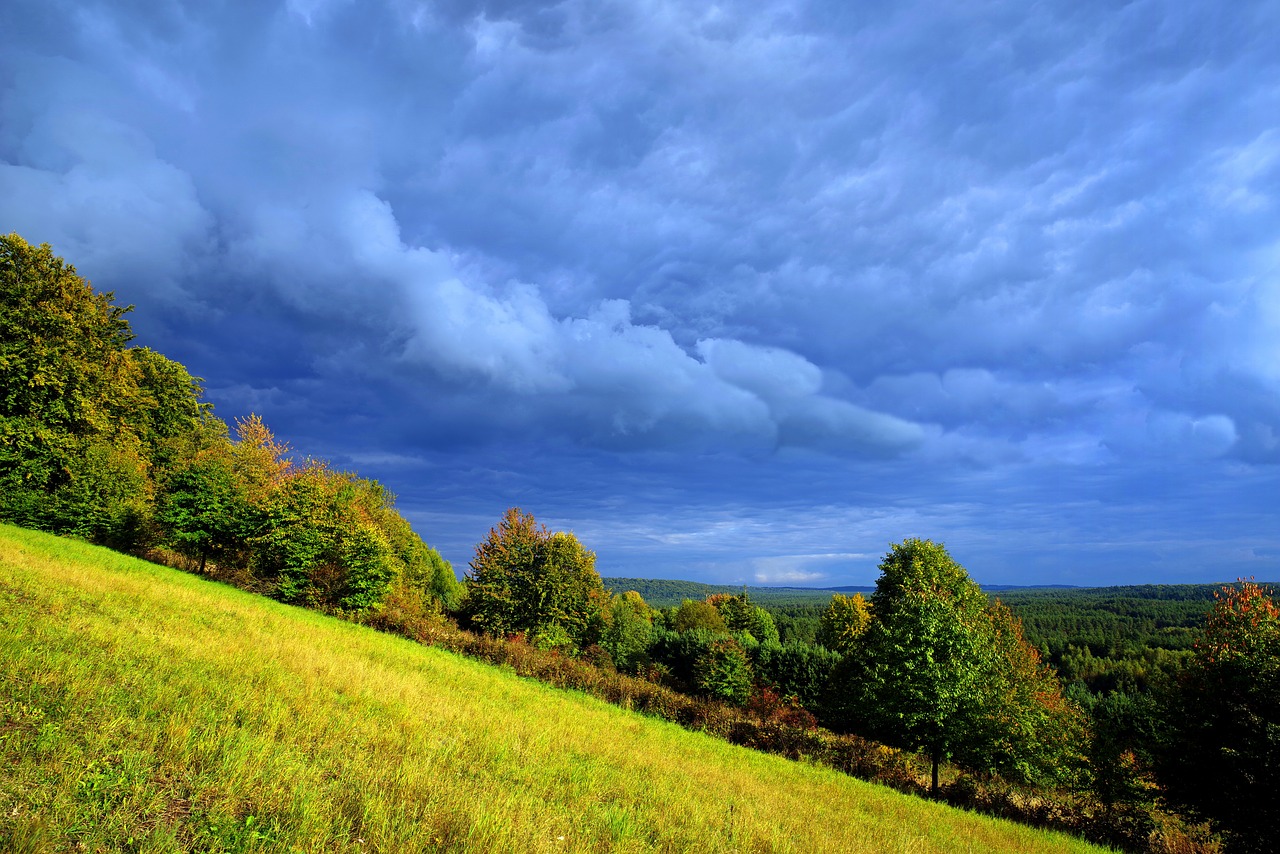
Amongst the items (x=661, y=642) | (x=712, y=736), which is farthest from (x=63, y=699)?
(x=661, y=642)

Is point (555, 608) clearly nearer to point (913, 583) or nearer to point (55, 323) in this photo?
point (913, 583)

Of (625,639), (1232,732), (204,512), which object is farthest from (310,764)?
(625,639)

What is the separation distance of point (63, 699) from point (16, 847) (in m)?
3.61

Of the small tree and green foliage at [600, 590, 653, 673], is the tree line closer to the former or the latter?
green foliage at [600, 590, 653, 673]

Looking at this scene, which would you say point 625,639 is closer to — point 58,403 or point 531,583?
point 531,583

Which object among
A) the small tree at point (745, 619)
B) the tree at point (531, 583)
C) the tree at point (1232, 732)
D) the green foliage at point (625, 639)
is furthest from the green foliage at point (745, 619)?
the tree at point (1232, 732)

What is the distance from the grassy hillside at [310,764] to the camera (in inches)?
192

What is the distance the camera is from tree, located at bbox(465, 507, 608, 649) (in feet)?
141

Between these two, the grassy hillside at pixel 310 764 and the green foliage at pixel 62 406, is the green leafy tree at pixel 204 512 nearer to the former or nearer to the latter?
the green foliage at pixel 62 406

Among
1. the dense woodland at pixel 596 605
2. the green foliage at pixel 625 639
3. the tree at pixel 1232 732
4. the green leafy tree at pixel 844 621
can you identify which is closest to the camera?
the tree at pixel 1232 732

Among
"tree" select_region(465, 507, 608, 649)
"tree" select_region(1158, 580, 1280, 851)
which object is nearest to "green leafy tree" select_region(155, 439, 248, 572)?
"tree" select_region(465, 507, 608, 649)

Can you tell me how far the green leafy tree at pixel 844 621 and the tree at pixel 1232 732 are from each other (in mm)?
35141

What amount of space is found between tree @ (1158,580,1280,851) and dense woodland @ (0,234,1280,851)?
0.05m

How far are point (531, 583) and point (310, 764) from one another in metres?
38.1
